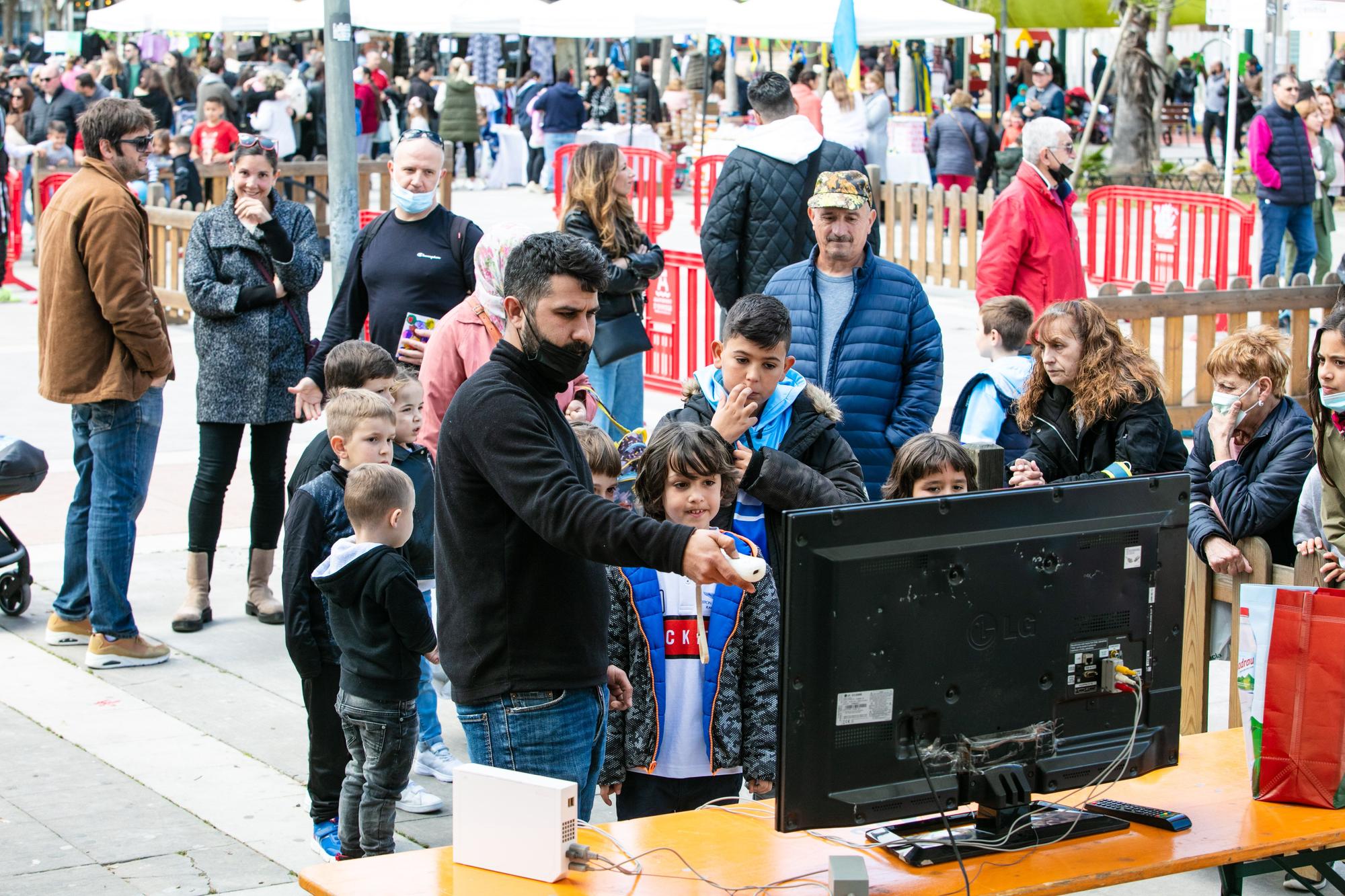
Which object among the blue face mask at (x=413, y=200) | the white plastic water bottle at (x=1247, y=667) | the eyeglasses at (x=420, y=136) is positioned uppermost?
the eyeglasses at (x=420, y=136)

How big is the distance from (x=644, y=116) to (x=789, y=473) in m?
27.9

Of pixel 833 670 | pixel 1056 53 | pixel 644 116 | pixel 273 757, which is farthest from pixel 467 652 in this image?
pixel 1056 53

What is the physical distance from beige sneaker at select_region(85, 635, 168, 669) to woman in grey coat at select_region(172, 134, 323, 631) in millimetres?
417

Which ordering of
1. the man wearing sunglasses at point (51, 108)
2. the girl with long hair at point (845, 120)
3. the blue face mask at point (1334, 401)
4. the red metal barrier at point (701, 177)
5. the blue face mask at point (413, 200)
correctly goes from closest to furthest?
the blue face mask at point (1334, 401) < the blue face mask at point (413, 200) < the red metal barrier at point (701, 177) < the man wearing sunglasses at point (51, 108) < the girl with long hair at point (845, 120)

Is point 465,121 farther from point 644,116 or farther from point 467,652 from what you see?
point 467,652

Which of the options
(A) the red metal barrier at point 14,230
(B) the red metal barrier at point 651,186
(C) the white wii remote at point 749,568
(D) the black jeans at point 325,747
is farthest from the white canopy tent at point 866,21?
(C) the white wii remote at point 749,568

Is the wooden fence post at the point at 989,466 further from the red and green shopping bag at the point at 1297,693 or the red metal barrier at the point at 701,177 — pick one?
the red metal barrier at the point at 701,177

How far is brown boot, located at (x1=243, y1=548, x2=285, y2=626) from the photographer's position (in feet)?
24.0

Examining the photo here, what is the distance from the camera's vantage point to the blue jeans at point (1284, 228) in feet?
47.6

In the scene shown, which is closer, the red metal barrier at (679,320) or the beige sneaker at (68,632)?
the beige sneaker at (68,632)

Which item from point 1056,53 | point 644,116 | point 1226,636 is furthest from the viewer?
point 1056,53

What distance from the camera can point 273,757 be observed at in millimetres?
5859

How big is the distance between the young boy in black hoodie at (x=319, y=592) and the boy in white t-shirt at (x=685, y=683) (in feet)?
3.30

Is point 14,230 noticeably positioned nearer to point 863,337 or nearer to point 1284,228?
point 1284,228
